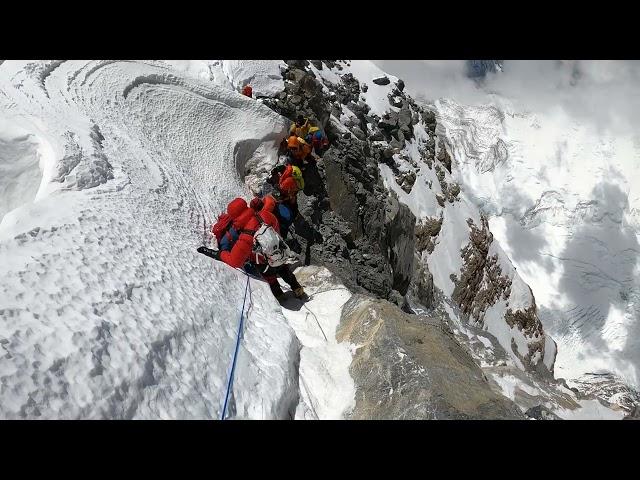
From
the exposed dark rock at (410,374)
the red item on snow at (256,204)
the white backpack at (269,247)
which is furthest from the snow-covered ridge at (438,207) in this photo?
the exposed dark rock at (410,374)

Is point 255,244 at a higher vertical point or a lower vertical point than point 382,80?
lower

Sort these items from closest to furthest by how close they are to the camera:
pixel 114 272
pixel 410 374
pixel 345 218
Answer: pixel 114 272, pixel 410 374, pixel 345 218

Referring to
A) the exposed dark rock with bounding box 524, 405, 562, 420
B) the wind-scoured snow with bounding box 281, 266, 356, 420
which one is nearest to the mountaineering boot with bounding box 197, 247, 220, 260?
the wind-scoured snow with bounding box 281, 266, 356, 420

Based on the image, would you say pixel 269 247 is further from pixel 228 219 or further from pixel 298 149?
pixel 298 149

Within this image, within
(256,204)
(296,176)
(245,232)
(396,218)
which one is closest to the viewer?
(245,232)

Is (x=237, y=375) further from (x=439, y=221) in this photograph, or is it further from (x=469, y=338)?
(x=439, y=221)

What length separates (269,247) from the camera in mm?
6668

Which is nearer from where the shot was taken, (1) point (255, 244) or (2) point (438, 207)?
(1) point (255, 244)

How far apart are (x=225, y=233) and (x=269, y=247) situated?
86 centimetres

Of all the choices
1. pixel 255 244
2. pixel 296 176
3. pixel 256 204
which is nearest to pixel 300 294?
pixel 255 244

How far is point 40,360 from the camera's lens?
10.00ft

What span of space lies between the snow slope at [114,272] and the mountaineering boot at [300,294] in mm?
510

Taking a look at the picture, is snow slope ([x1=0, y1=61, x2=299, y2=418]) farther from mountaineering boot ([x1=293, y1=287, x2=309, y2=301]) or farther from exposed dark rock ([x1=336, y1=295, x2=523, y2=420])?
exposed dark rock ([x1=336, y1=295, x2=523, y2=420])
